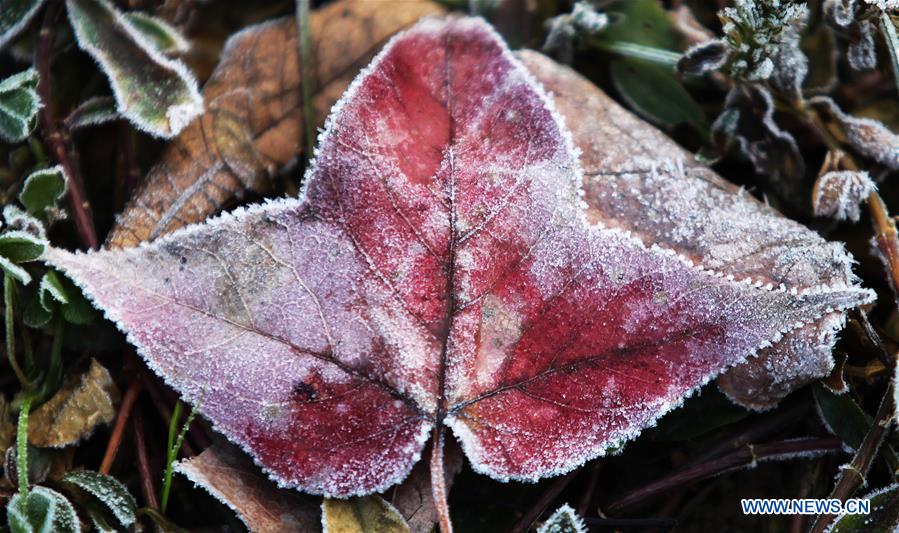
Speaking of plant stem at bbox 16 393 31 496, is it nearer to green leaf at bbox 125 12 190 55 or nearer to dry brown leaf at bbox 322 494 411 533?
dry brown leaf at bbox 322 494 411 533

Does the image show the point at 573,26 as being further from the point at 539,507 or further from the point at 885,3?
the point at 539,507

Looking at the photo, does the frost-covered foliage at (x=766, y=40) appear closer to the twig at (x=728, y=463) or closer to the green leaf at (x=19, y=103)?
the twig at (x=728, y=463)

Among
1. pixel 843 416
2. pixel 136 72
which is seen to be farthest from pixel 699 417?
pixel 136 72

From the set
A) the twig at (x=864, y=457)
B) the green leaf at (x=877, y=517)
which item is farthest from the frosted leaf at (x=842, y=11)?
the green leaf at (x=877, y=517)

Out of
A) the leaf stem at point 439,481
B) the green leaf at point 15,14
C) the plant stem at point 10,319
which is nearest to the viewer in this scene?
the leaf stem at point 439,481

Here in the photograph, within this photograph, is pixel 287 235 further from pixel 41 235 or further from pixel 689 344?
pixel 689 344
